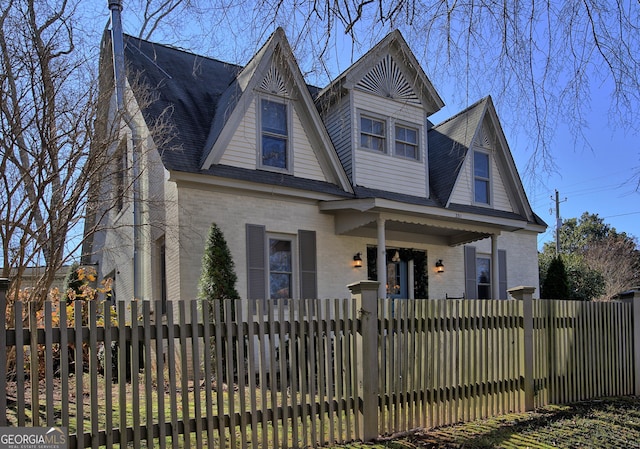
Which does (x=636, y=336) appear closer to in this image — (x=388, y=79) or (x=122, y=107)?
(x=388, y=79)

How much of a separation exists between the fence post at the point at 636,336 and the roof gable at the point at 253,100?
6.04 meters

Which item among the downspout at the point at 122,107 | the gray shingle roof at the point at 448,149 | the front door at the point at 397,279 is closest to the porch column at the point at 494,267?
the gray shingle roof at the point at 448,149

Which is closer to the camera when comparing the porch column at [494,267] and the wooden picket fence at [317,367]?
the wooden picket fence at [317,367]

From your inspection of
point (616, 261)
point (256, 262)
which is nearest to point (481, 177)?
point (256, 262)

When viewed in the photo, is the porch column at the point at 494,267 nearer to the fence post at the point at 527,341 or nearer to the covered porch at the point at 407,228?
the covered porch at the point at 407,228

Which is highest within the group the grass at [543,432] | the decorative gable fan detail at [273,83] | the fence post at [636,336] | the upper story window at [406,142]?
the decorative gable fan detail at [273,83]

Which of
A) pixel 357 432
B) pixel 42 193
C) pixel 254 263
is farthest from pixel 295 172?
pixel 357 432

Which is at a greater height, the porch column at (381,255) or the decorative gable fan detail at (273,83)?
the decorative gable fan detail at (273,83)

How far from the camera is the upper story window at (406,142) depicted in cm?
1340

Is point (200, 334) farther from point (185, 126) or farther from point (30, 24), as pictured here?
point (185, 126)

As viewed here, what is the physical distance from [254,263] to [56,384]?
13.4 feet

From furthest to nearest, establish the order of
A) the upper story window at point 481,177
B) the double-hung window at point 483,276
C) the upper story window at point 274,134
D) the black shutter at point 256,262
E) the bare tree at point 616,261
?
the bare tree at point 616,261 → the double-hung window at point 483,276 → the upper story window at point 481,177 → the upper story window at point 274,134 → the black shutter at point 256,262

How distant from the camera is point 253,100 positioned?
1099 cm

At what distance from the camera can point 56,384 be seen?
8141mm
